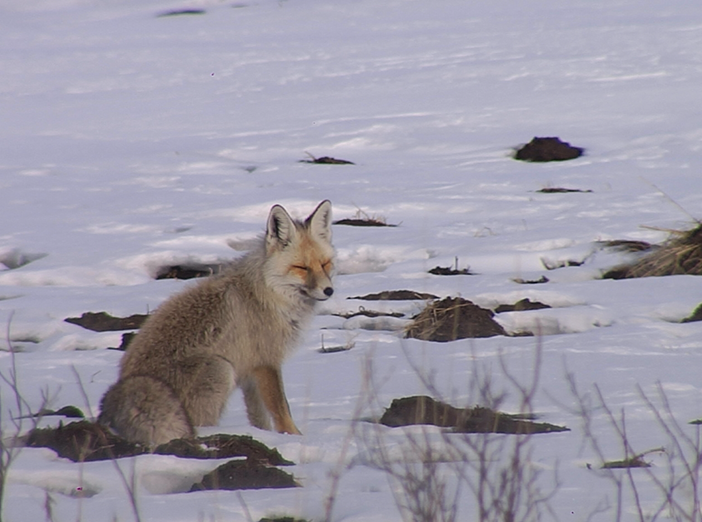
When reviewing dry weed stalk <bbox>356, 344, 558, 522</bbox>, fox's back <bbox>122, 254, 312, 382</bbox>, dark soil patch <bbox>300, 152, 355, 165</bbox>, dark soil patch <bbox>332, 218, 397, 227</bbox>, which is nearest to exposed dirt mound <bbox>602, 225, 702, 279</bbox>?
dry weed stalk <bbox>356, 344, 558, 522</bbox>

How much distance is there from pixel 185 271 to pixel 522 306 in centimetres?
358

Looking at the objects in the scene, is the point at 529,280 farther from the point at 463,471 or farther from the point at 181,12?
the point at 181,12

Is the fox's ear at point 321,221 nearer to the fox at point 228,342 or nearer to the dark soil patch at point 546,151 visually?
the fox at point 228,342

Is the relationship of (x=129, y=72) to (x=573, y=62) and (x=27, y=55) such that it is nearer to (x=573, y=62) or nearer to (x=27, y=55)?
(x=27, y=55)

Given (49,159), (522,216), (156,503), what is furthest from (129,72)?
(156,503)

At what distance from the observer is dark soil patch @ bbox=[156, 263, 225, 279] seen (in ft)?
29.8

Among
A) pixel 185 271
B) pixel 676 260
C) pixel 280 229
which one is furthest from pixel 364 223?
pixel 280 229

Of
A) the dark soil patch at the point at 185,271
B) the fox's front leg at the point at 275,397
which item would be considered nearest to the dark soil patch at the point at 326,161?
the dark soil patch at the point at 185,271

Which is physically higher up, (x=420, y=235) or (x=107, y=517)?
(x=420, y=235)

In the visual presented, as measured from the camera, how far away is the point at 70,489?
3.78 metres

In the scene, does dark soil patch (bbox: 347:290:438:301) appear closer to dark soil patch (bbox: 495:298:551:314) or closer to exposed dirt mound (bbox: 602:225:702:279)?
dark soil patch (bbox: 495:298:551:314)

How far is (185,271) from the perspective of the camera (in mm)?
9203

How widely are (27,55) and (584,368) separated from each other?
23052 millimetres

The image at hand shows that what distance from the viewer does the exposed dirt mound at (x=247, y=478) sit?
383 centimetres
